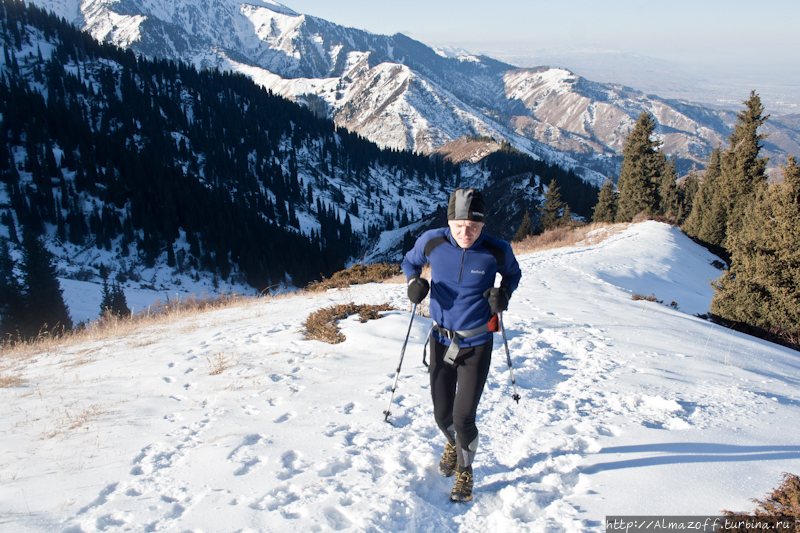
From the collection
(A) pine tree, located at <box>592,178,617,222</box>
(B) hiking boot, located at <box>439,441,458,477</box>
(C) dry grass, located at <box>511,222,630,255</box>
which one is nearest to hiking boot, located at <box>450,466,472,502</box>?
(B) hiking boot, located at <box>439,441,458,477</box>

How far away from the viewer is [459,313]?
160 inches

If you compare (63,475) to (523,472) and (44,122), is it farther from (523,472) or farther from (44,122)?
(44,122)

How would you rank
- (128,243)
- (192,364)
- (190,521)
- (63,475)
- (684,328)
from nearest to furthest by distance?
(190,521)
(63,475)
(192,364)
(684,328)
(128,243)

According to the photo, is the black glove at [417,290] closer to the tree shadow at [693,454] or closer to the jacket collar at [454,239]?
the jacket collar at [454,239]

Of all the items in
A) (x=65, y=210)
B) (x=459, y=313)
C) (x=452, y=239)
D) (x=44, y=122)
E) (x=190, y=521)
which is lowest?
(x=65, y=210)

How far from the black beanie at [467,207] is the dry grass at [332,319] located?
5.44m

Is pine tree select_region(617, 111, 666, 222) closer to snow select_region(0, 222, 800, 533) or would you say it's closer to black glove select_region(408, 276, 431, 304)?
snow select_region(0, 222, 800, 533)

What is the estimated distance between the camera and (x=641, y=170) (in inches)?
1804

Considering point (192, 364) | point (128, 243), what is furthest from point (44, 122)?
point (192, 364)

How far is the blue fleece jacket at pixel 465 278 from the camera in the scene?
4.05 meters

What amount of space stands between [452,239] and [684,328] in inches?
339

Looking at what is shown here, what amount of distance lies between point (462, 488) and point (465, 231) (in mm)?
2582

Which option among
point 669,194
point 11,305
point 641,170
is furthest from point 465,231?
point 669,194

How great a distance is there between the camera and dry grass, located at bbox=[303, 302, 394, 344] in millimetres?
8758
